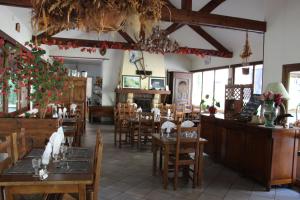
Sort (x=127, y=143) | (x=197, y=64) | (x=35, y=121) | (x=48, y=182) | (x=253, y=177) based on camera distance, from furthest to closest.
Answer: (x=197, y=64), (x=127, y=143), (x=253, y=177), (x=35, y=121), (x=48, y=182)

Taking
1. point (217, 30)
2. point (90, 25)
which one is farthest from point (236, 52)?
point (90, 25)

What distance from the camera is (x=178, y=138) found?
12.7 ft

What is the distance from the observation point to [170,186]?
412cm

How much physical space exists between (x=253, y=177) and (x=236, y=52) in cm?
491

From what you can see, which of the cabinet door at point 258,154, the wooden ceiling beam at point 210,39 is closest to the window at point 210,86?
the wooden ceiling beam at point 210,39

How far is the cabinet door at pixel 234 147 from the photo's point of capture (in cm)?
476

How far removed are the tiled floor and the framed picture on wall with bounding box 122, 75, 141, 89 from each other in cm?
524

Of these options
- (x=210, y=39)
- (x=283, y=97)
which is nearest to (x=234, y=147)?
(x=283, y=97)

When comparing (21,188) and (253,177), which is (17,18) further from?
(253,177)

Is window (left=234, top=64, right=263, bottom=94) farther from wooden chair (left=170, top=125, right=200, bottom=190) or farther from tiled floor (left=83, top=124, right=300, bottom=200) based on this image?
wooden chair (left=170, top=125, right=200, bottom=190)

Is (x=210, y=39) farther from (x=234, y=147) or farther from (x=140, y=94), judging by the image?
(x=234, y=147)

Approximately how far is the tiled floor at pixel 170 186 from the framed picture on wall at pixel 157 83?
17.9ft

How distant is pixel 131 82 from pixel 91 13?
8671 mm

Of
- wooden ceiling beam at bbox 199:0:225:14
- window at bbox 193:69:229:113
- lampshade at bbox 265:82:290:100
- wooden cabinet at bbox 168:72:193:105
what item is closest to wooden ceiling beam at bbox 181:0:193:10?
wooden ceiling beam at bbox 199:0:225:14
